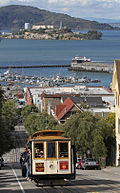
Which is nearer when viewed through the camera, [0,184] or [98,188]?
[98,188]

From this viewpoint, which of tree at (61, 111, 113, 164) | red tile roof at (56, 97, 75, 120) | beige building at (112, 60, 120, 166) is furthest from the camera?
red tile roof at (56, 97, 75, 120)

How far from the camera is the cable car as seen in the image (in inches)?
706

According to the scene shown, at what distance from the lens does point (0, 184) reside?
20141 millimetres

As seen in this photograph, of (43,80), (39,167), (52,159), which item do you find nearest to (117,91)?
(52,159)

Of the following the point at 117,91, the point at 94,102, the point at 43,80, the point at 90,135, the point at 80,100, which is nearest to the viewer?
the point at 117,91

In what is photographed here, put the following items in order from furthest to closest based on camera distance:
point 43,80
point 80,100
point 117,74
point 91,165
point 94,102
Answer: point 43,80 → point 80,100 → point 94,102 → point 91,165 → point 117,74

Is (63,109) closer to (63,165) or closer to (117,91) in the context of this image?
(117,91)

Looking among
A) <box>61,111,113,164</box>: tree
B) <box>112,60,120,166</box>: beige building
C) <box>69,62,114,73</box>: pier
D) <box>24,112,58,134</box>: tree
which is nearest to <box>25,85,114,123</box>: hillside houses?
<box>24,112,58,134</box>: tree

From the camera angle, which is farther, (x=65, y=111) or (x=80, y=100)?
(x=80, y=100)

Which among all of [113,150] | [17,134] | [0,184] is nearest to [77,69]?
[17,134]

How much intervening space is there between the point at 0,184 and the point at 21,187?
2205mm

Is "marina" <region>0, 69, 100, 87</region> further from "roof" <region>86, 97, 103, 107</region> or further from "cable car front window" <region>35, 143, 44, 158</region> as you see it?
"cable car front window" <region>35, 143, 44, 158</region>

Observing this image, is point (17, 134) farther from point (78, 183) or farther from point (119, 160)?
point (78, 183)

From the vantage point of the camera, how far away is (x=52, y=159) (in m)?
18.0
